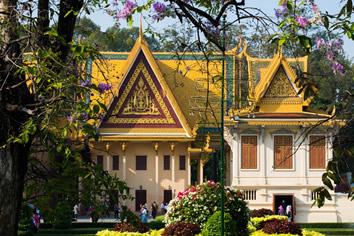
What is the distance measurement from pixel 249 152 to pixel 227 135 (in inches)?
50.7

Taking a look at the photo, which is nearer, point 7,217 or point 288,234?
point 7,217

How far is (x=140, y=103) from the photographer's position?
38.5 meters

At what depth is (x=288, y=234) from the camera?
17.8 meters

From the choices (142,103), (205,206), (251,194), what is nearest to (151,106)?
(142,103)

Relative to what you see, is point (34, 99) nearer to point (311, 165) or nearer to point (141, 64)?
point (311, 165)

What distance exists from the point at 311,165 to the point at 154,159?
8.90 metres

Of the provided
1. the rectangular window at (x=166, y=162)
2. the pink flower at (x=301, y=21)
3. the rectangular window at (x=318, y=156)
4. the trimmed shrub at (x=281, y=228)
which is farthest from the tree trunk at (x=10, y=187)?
the rectangular window at (x=166, y=162)

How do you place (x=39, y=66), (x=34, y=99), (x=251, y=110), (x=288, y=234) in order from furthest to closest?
(x=251, y=110) < (x=288, y=234) < (x=34, y=99) < (x=39, y=66)

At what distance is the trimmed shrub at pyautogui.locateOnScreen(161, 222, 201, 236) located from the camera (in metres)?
17.2

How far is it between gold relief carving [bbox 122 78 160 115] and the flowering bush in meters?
19.9

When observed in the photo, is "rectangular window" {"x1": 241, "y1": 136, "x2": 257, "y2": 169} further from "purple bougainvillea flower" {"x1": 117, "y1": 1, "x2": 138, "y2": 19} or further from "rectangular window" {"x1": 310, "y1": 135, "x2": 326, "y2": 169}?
"purple bougainvillea flower" {"x1": 117, "y1": 1, "x2": 138, "y2": 19}

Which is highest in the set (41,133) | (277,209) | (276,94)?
(276,94)

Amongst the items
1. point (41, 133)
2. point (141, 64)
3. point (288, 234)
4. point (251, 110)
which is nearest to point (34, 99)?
point (41, 133)

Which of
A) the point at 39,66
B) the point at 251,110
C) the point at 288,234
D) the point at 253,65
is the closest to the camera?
the point at 39,66
